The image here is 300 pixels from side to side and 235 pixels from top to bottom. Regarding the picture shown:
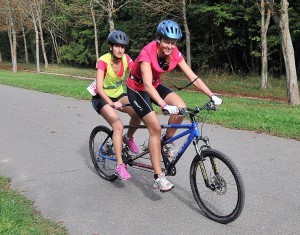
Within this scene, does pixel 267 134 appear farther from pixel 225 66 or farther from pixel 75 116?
pixel 225 66

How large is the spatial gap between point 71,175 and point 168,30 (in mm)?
2732

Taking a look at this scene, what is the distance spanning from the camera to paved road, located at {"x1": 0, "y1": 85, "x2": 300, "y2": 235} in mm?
4055

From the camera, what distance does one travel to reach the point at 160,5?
79.3 feet

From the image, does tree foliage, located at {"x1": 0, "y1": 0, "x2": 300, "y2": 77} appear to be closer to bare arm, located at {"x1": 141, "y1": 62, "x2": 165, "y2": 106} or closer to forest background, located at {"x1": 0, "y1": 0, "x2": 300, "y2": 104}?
forest background, located at {"x1": 0, "y1": 0, "x2": 300, "y2": 104}

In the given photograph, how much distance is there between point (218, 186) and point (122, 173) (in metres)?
1.36

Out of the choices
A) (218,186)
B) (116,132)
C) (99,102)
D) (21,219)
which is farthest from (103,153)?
(218,186)

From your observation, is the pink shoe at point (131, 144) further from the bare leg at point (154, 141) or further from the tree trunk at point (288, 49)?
the tree trunk at point (288, 49)

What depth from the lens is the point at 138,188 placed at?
5230mm

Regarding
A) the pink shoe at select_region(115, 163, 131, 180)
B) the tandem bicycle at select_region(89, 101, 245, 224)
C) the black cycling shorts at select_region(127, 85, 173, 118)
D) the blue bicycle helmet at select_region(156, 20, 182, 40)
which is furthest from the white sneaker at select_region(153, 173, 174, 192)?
the blue bicycle helmet at select_region(156, 20, 182, 40)

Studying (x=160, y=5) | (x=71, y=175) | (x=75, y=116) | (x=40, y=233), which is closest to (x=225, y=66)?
(x=160, y=5)

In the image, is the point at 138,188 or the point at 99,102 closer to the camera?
the point at 138,188

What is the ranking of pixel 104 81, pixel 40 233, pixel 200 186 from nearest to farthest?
pixel 40 233, pixel 200 186, pixel 104 81

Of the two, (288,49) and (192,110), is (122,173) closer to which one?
(192,110)

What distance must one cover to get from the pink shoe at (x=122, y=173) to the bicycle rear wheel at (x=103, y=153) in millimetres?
466
